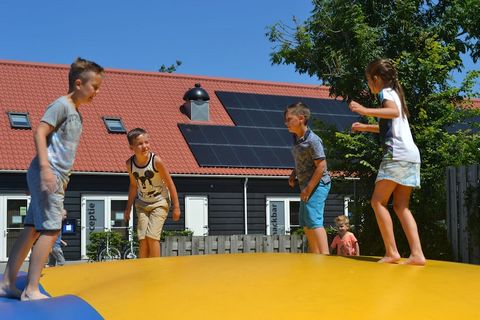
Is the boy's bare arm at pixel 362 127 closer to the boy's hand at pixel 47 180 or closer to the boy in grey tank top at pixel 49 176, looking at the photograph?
the boy in grey tank top at pixel 49 176

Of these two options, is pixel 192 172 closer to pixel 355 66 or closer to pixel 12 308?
pixel 355 66

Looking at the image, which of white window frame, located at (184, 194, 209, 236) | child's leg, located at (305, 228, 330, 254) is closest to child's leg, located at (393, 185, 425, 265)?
child's leg, located at (305, 228, 330, 254)

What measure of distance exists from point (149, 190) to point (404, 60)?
8001 mm

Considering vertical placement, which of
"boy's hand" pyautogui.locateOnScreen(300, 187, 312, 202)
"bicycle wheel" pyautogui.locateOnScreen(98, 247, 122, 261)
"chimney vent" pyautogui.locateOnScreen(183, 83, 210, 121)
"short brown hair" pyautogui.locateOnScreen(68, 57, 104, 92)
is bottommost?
"bicycle wheel" pyautogui.locateOnScreen(98, 247, 122, 261)

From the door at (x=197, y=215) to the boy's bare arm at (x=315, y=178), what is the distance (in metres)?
16.1

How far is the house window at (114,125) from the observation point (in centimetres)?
2166

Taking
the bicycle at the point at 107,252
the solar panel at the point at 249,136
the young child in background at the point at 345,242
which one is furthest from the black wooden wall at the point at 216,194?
the young child in background at the point at 345,242

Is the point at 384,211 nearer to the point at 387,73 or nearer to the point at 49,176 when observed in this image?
the point at 387,73

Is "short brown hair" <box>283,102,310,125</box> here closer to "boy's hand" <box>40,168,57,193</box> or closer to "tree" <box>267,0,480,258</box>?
"boy's hand" <box>40,168,57,193</box>

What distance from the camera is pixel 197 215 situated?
70.1 feet

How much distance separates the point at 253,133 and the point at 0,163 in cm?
725

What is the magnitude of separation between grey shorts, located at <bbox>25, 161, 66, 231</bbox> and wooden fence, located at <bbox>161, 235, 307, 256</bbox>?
8965 millimetres

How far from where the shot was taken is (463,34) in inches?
578

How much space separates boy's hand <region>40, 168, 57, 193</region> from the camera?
3178 mm
